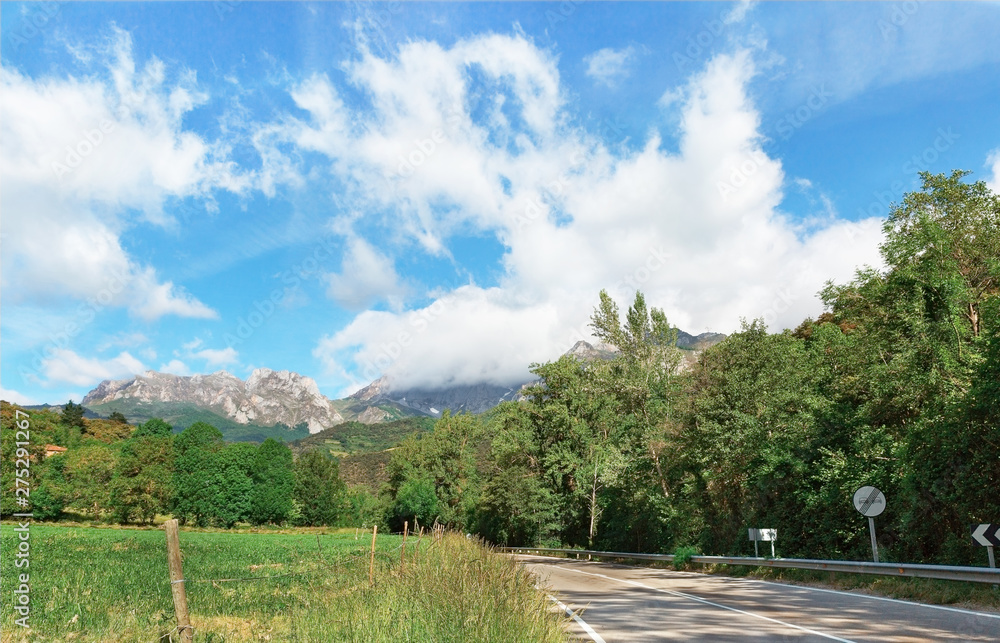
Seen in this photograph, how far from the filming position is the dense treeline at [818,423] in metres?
15.4

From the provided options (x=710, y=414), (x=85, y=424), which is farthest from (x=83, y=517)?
(x=710, y=414)

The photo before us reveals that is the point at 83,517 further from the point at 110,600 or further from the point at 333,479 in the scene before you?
the point at 110,600

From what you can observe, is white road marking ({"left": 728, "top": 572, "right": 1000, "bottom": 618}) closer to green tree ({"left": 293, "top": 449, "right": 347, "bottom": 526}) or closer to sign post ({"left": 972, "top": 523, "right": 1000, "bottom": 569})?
sign post ({"left": 972, "top": 523, "right": 1000, "bottom": 569})

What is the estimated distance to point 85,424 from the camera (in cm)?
12781

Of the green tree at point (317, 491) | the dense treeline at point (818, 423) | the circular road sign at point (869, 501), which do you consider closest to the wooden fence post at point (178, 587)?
the circular road sign at point (869, 501)

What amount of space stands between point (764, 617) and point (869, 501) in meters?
6.96

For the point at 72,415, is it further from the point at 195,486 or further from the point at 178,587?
the point at 178,587

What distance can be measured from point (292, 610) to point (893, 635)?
833 cm

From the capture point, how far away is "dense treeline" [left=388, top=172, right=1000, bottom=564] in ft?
50.6

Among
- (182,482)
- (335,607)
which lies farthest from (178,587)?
(182,482)

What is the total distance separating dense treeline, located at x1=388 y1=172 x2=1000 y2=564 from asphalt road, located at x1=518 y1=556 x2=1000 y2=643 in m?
4.51

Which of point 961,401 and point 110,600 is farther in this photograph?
point 961,401

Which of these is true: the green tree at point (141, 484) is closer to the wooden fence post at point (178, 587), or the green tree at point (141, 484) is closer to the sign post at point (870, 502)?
the wooden fence post at point (178, 587)

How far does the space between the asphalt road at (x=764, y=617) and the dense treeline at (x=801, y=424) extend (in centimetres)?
454
